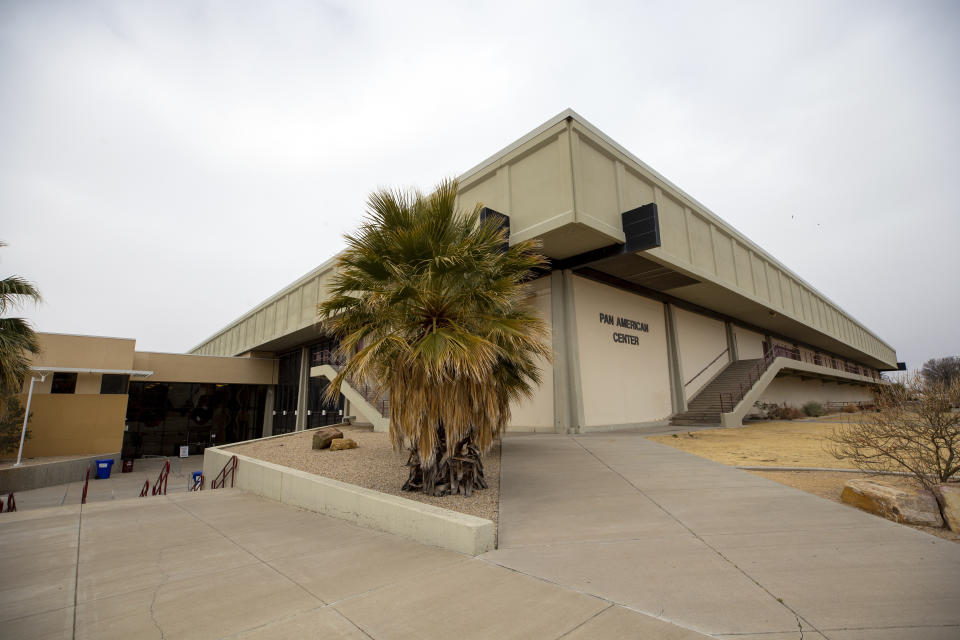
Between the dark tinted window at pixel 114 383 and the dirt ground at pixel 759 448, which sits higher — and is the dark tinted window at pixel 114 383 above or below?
above

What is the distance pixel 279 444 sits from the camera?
52.1 feet

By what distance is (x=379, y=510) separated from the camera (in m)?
6.09

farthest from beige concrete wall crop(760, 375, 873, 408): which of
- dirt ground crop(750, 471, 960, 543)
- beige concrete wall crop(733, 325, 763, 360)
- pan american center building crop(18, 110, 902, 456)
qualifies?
dirt ground crop(750, 471, 960, 543)

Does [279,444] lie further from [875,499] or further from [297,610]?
[875,499]

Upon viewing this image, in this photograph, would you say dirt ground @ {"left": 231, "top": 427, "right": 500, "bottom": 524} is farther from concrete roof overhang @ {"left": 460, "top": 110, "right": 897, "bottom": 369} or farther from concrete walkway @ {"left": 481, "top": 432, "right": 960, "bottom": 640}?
concrete roof overhang @ {"left": 460, "top": 110, "right": 897, "bottom": 369}

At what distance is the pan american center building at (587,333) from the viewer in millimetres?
15289

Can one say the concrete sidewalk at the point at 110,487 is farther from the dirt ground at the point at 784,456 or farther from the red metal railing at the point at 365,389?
the dirt ground at the point at 784,456

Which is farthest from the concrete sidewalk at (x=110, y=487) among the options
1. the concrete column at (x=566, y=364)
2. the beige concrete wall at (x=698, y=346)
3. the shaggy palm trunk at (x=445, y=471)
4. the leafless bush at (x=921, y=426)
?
the beige concrete wall at (x=698, y=346)

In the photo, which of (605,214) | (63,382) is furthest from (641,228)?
(63,382)

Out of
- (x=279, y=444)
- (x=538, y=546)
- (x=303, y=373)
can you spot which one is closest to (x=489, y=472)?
(x=538, y=546)

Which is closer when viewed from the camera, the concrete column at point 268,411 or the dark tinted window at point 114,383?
the dark tinted window at point 114,383

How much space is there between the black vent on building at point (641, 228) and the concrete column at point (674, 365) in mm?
8404

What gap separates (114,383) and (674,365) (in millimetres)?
30589

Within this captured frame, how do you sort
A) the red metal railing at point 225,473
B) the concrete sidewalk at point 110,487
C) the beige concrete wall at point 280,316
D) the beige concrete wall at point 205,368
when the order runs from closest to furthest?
the red metal railing at point 225,473, the concrete sidewalk at point 110,487, the beige concrete wall at point 280,316, the beige concrete wall at point 205,368
